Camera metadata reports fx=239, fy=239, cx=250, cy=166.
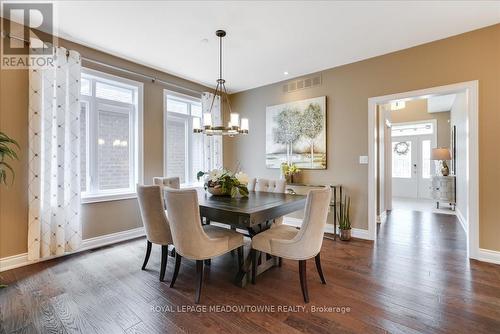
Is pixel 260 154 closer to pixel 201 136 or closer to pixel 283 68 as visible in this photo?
pixel 201 136

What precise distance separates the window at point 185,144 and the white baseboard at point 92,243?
111 cm

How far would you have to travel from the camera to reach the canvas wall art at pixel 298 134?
4.17m

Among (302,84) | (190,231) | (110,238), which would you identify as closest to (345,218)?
(302,84)

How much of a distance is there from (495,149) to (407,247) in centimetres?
158

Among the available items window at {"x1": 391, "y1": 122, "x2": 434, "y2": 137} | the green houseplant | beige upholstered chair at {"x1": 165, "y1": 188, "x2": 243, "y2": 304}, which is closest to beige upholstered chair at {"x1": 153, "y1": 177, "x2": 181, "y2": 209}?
beige upholstered chair at {"x1": 165, "y1": 188, "x2": 243, "y2": 304}

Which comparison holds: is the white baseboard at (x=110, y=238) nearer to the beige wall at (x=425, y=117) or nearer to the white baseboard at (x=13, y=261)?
the white baseboard at (x=13, y=261)

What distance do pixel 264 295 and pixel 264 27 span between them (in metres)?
2.87

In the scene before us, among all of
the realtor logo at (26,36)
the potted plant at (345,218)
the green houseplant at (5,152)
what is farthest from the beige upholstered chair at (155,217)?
the potted plant at (345,218)

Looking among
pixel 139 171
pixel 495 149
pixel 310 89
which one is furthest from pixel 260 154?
pixel 495 149

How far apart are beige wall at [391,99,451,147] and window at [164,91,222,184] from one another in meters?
6.08

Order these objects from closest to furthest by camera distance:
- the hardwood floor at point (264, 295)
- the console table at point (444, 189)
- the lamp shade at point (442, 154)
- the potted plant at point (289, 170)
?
the hardwood floor at point (264, 295) → the potted plant at point (289, 170) → the console table at point (444, 189) → the lamp shade at point (442, 154)

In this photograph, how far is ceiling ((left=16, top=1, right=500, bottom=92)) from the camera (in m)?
2.43

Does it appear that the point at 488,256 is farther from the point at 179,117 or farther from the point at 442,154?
the point at 179,117

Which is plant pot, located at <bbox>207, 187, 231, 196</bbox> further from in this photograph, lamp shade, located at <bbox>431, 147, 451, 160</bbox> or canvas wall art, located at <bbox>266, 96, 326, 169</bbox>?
lamp shade, located at <bbox>431, 147, 451, 160</bbox>
